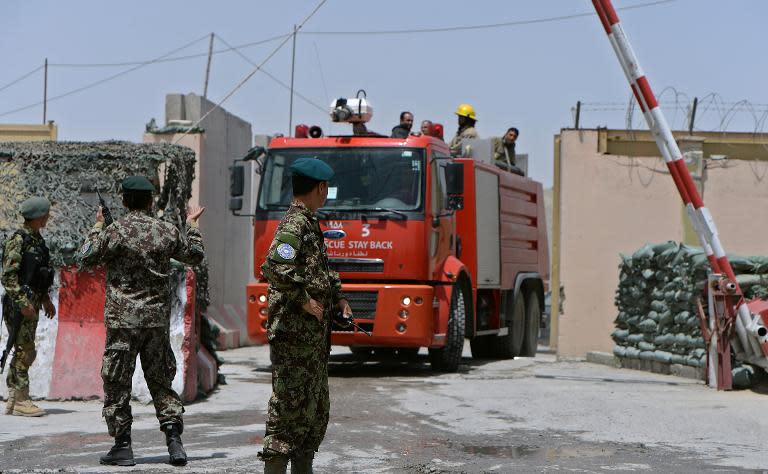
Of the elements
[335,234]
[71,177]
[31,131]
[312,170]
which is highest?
[31,131]

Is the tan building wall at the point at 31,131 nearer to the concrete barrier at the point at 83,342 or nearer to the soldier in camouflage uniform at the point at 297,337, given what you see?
the concrete barrier at the point at 83,342

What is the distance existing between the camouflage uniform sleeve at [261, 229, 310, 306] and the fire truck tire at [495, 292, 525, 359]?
39.7 ft

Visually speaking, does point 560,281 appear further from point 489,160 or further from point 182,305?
point 182,305

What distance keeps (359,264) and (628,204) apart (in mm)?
7215

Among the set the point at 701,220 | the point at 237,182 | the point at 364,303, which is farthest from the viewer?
the point at 237,182

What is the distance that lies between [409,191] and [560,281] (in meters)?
6.47

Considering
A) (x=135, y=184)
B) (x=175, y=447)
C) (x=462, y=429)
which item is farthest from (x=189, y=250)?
(x=462, y=429)

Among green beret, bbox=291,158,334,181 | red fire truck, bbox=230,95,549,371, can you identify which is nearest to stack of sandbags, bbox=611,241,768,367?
red fire truck, bbox=230,95,549,371

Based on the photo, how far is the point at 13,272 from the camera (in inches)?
378

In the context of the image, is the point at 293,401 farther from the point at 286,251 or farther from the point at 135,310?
the point at 135,310

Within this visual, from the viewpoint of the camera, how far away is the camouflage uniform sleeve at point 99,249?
298 inches

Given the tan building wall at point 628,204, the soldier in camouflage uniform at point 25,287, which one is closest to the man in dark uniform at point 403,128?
the tan building wall at point 628,204

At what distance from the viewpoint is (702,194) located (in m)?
19.8

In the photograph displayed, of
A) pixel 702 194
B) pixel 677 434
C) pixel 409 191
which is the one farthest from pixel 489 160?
pixel 677 434
